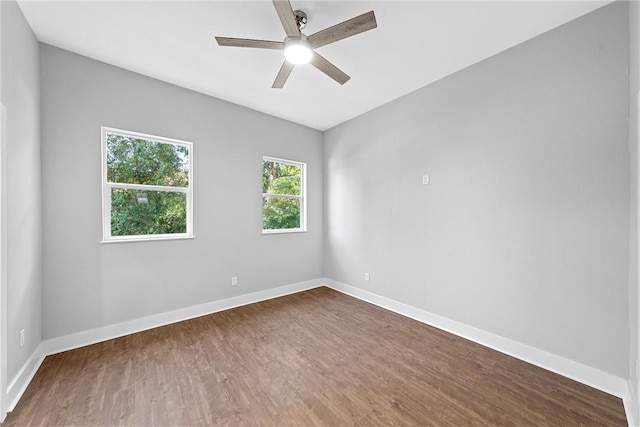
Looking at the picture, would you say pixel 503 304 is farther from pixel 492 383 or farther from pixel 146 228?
pixel 146 228

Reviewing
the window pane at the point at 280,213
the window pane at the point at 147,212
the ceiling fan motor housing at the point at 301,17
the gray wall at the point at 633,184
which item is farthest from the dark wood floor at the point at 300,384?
the ceiling fan motor housing at the point at 301,17

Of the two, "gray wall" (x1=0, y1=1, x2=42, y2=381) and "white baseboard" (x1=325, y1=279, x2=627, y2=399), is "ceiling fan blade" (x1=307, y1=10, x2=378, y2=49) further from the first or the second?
"white baseboard" (x1=325, y1=279, x2=627, y2=399)

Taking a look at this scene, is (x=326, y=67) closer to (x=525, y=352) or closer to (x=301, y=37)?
(x=301, y=37)

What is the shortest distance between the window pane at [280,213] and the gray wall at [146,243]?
188 mm

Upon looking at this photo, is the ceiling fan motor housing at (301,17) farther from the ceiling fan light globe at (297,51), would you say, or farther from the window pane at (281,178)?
the window pane at (281,178)

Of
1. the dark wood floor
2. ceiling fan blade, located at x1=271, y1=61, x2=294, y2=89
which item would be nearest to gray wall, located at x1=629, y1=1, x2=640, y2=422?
the dark wood floor

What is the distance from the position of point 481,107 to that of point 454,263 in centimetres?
167

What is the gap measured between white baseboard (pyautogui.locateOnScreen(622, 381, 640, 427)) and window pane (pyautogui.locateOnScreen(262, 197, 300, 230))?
12.6 feet

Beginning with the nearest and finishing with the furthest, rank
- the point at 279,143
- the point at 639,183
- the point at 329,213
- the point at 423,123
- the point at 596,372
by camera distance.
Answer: the point at 639,183, the point at 596,372, the point at 423,123, the point at 279,143, the point at 329,213

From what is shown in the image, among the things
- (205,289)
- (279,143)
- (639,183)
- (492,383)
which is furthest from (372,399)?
(279,143)

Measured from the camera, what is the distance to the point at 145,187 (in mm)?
2967

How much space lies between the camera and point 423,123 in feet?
10.4

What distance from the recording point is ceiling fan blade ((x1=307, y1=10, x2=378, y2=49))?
5.61ft

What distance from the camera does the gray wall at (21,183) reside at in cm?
178
